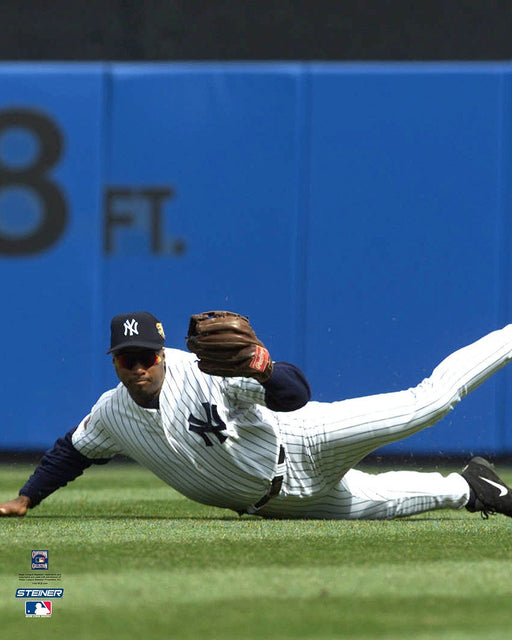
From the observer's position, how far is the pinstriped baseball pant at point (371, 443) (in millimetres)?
3135

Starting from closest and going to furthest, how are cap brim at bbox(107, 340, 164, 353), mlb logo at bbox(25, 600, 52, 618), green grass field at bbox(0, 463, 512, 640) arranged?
green grass field at bbox(0, 463, 512, 640), mlb logo at bbox(25, 600, 52, 618), cap brim at bbox(107, 340, 164, 353)

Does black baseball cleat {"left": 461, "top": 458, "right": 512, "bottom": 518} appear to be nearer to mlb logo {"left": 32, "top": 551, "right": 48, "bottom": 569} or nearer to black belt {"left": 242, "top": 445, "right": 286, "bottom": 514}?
black belt {"left": 242, "top": 445, "right": 286, "bottom": 514}

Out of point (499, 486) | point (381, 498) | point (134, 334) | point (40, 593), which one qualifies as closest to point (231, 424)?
point (134, 334)

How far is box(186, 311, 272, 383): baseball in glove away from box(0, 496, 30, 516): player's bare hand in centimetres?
76

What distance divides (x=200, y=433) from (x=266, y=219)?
299 centimetres

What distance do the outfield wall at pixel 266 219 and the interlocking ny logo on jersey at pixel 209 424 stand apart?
281 cm

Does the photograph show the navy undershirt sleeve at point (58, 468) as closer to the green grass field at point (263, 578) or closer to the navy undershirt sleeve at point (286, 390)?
the green grass field at point (263, 578)

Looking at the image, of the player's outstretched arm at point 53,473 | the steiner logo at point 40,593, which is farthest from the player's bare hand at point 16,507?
the steiner logo at point 40,593

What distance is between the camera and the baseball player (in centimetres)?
310

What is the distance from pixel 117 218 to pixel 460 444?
2.00 meters

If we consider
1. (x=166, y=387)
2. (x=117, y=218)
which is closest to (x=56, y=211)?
(x=117, y=218)

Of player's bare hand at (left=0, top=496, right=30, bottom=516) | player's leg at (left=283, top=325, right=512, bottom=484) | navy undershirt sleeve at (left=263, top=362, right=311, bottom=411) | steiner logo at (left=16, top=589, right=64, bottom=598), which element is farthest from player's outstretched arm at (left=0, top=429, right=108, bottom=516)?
steiner logo at (left=16, top=589, right=64, bottom=598)

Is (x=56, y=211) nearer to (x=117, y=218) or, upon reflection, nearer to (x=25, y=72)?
(x=117, y=218)

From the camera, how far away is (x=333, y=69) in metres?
5.93
